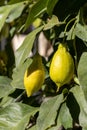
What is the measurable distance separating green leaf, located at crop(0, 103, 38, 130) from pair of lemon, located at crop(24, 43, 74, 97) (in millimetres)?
157

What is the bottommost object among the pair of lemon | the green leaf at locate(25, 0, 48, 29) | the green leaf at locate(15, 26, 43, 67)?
the pair of lemon

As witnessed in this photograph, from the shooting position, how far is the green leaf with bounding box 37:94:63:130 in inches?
27.2

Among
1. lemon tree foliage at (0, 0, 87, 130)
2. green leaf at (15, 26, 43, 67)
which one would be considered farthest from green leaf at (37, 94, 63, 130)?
green leaf at (15, 26, 43, 67)

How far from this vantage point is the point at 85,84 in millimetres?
635

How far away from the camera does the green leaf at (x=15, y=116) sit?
834 millimetres

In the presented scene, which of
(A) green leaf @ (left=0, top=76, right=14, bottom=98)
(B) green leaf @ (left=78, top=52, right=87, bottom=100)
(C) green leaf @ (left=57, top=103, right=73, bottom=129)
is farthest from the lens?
(A) green leaf @ (left=0, top=76, right=14, bottom=98)

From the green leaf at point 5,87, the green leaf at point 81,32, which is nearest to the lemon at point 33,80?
the green leaf at point 81,32

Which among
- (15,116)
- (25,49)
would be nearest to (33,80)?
(25,49)

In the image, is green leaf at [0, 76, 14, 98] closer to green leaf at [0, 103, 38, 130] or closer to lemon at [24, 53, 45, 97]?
green leaf at [0, 103, 38, 130]

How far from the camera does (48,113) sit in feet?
2.36

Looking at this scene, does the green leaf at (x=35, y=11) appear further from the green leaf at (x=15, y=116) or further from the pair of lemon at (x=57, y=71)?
the green leaf at (x=15, y=116)

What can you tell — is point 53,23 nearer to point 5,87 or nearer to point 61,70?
point 61,70

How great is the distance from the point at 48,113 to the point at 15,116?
17 cm

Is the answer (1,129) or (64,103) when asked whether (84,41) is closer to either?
(64,103)
